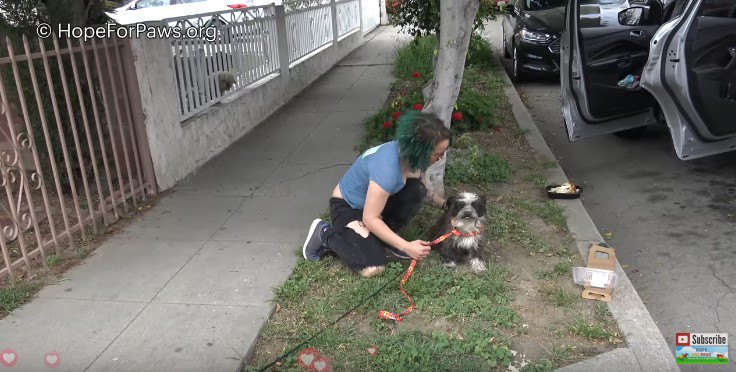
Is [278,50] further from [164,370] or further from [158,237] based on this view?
[164,370]

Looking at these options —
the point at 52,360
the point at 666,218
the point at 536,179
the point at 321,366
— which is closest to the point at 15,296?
the point at 52,360

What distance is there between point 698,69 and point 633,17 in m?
1.78

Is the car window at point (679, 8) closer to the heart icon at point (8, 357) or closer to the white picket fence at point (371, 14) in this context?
the heart icon at point (8, 357)

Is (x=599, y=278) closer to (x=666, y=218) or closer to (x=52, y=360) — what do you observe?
(x=666, y=218)

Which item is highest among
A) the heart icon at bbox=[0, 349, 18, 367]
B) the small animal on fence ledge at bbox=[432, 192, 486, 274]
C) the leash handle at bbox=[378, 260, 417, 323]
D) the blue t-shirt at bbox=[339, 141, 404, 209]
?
the blue t-shirt at bbox=[339, 141, 404, 209]

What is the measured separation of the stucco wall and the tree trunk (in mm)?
2442

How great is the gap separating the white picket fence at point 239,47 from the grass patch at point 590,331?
4.25m

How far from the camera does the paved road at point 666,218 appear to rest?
12.3ft

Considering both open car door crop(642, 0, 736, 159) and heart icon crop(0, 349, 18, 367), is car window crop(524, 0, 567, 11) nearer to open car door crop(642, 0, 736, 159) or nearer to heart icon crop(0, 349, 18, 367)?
open car door crop(642, 0, 736, 159)

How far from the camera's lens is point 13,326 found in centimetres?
344

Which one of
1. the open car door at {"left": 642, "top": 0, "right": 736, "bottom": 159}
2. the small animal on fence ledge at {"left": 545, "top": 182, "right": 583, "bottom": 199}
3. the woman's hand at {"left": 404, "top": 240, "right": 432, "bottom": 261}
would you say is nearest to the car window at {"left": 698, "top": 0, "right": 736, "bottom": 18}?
the open car door at {"left": 642, "top": 0, "right": 736, "bottom": 159}

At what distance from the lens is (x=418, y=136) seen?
3379 mm

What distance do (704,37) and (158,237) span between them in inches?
185

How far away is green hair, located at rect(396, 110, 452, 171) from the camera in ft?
11.1
